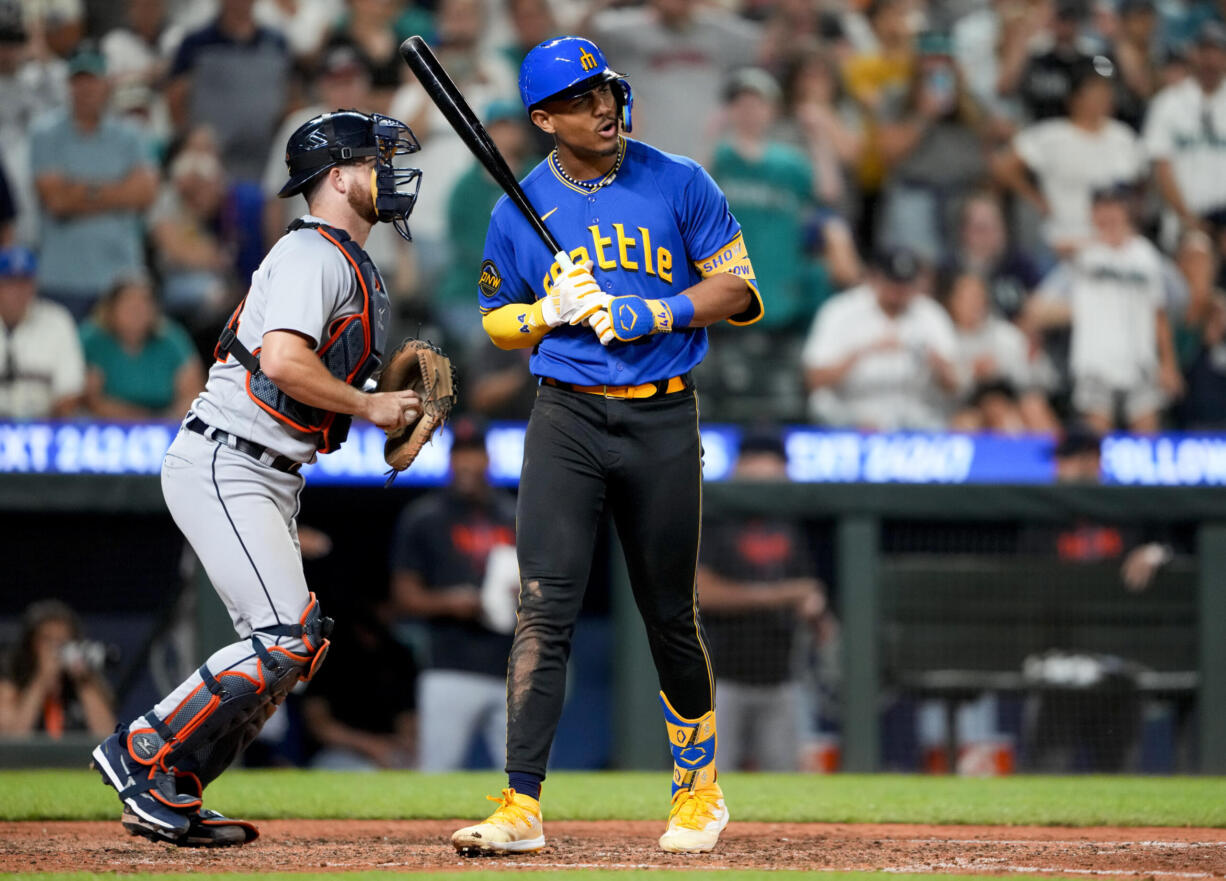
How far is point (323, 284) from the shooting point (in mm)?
3654

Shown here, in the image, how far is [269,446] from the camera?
147 inches

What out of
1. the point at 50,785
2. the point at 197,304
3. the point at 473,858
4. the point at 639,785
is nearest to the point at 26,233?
the point at 197,304

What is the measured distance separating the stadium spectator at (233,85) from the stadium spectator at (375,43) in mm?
340

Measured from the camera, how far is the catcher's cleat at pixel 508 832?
3.56 meters

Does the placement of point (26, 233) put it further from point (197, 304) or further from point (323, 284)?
point (323, 284)

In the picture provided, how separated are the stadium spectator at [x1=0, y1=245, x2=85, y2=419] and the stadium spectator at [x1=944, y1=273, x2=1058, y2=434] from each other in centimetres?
425

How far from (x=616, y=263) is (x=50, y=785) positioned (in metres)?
2.97

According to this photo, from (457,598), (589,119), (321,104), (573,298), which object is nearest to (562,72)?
Answer: (589,119)

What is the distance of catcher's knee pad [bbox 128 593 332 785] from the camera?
3643mm

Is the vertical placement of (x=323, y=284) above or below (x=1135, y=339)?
below

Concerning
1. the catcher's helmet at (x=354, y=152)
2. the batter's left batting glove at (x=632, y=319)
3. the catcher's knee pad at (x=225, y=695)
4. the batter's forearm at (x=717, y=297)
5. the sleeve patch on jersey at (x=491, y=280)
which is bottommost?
the catcher's knee pad at (x=225, y=695)

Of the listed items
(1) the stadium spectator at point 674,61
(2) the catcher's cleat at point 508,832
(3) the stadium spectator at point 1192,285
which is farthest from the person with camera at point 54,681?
(3) the stadium spectator at point 1192,285

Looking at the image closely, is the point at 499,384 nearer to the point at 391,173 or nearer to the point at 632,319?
the point at 391,173

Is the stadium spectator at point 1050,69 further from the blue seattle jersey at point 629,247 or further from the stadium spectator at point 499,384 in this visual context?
the blue seattle jersey at point 629,247
